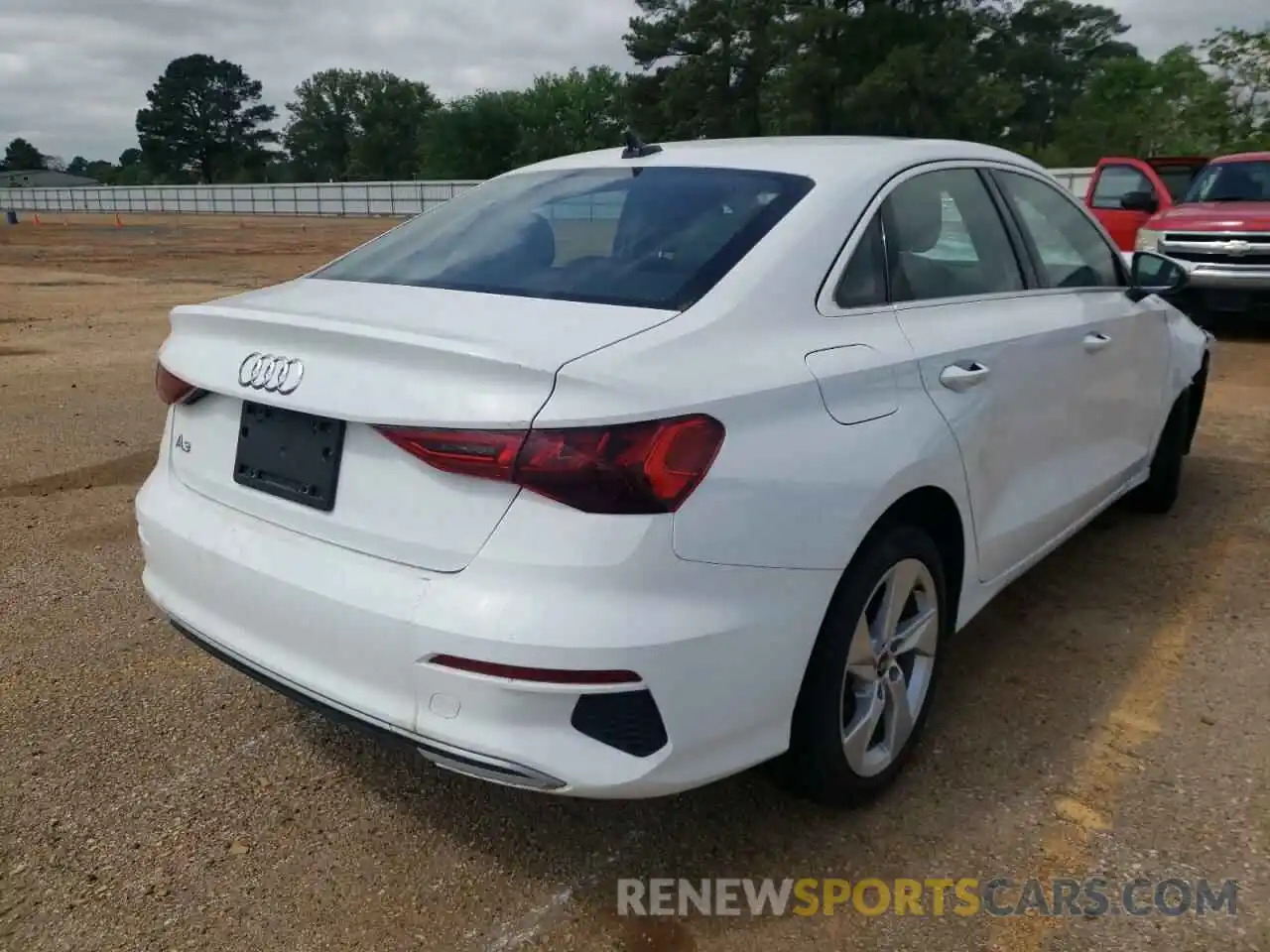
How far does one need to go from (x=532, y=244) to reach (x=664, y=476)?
43.2 inches

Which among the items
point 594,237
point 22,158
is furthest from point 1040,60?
point 22,158

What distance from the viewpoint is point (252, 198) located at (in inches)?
2414

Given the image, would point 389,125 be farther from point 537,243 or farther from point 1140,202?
point 537,243

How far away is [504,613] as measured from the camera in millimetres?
2074

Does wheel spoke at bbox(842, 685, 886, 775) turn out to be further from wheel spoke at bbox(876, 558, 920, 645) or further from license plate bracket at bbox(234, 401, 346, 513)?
license plate bracket at bbox(234, 401, 346, 513)

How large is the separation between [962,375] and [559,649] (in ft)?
4.71

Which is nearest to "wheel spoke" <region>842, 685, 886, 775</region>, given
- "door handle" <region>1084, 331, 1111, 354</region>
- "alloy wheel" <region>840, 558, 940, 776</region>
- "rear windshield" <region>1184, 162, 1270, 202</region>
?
"alloy wheel" <region>840, 558, 940, 776</region>

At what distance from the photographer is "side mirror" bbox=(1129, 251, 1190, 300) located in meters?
4.35

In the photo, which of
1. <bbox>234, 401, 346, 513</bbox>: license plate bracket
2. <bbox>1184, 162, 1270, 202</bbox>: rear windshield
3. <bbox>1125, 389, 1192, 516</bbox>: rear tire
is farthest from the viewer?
<bbox>1184, 162, 1270, 202</bbox>: rear windshield

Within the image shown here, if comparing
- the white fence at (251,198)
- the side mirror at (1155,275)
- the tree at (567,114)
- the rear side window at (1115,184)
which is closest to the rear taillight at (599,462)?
the side mirror at (1155,275)

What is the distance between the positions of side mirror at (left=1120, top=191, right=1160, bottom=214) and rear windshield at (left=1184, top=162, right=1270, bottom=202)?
0.49 m

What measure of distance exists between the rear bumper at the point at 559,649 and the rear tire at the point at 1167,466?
10.4 ft

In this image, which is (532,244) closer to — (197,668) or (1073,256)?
(197,668)

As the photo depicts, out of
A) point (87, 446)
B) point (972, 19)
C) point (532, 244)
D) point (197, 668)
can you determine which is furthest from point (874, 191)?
point (972, 19)
